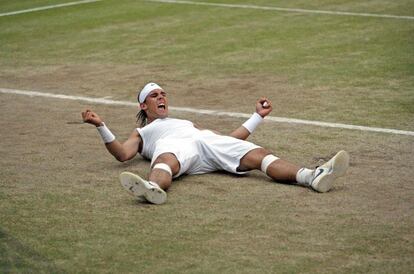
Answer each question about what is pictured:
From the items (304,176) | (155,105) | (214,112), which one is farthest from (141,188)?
(214,112)

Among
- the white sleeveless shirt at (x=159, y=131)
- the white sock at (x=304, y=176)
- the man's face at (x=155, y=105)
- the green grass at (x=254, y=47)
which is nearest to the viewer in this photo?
the white sock at (x=304, y=176)

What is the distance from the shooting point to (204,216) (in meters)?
8.21

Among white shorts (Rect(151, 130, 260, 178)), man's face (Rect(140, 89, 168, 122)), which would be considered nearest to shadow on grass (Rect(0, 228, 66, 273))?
white shorts (Rect(151, 130, 260, 178))

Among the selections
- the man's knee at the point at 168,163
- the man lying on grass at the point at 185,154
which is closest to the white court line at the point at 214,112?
the man lying on grass at the point at 185,154

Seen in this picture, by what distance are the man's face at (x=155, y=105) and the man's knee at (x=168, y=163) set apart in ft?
2.75

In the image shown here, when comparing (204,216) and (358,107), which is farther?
(358,107)

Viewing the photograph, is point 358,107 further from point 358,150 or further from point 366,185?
point 366,185

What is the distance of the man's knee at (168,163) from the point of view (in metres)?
9.06

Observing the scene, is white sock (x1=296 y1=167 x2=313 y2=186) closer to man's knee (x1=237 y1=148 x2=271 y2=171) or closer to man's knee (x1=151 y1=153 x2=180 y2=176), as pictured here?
man's knee (x1=237 y1=148 x2=271 y2=171)

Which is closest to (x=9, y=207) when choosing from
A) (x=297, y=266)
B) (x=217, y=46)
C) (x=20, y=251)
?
(x=20, y=251)

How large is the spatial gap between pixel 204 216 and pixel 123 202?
80cm

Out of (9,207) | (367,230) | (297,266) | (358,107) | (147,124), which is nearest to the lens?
(297,266)

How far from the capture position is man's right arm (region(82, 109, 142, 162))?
9250mm

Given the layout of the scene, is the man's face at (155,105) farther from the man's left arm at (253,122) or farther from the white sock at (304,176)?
the white sock at (304,176)
